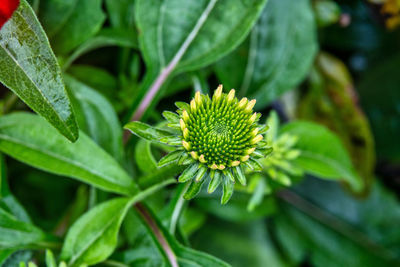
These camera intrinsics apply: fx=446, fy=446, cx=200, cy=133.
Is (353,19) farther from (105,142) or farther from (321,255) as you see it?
(105,142)

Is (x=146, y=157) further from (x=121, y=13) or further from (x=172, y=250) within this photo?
(x=121, y=13)

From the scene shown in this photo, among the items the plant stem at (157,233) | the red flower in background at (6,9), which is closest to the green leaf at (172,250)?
the plant stem at (157,233)

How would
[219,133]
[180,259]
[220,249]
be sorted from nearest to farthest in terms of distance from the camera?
[219,133] < [180,259] < [220,249]

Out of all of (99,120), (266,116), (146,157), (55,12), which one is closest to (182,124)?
(146,157)

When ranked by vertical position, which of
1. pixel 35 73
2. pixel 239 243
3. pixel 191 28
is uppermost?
pixel 191 28

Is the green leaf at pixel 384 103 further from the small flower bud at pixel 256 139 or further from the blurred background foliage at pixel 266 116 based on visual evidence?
the small flower bud at pixel 256 139

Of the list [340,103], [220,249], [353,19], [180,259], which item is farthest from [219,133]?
[353,19]
